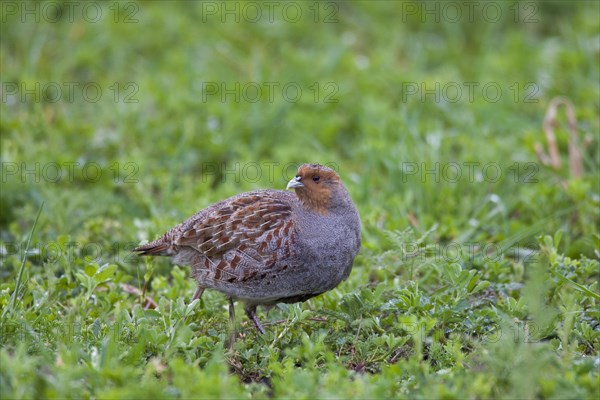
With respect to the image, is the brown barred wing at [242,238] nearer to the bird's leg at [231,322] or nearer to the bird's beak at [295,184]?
the bird's beak at [295,184]

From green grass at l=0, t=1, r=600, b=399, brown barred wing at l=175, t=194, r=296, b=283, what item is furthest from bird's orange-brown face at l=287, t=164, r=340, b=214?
green grass at l=0, t=1, r=600, b=399

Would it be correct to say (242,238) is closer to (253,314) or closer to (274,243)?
(274,243)

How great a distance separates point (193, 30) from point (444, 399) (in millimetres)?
7553

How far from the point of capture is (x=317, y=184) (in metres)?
5.27

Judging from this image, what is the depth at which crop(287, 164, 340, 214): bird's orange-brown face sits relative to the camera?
207 inches

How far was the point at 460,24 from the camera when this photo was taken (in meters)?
10.8

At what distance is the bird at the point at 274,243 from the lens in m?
5.02

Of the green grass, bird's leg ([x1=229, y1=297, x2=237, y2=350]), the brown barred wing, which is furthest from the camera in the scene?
the brown barred wing

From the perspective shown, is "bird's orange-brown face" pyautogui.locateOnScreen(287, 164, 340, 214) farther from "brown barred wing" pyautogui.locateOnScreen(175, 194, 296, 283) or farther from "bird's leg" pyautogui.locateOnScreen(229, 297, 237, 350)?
"bird's leg" pyautogui.locateOnScreen(229, 297, 237, 350)

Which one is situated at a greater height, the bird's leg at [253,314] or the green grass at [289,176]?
the green grass at [289,176]

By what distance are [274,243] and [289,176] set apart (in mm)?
2619

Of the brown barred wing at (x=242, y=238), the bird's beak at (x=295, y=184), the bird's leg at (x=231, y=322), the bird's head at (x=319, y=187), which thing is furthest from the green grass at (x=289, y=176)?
the bird's beak at (x=295, y=184)

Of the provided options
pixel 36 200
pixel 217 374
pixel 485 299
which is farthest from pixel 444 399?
pixel 36 200

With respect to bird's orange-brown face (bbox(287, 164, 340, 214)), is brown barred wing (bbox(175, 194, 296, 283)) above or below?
below
